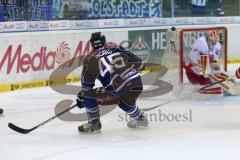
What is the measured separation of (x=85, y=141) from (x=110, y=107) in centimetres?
192

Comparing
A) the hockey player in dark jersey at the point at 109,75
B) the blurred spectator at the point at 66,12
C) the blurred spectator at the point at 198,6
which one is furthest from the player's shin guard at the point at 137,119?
the blurred spectator at the point at 198,6

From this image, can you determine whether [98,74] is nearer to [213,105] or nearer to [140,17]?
[213,105]

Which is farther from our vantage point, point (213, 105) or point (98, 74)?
point (213, 105)

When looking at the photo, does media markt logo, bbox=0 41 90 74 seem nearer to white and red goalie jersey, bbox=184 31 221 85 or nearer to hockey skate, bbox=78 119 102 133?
white and red goalie jersey, bbox=184 31 221 85

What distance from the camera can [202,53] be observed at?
8.23m

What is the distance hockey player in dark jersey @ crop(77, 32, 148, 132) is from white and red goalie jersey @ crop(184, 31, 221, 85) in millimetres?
2460

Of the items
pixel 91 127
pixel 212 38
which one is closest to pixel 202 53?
pixel 212 38

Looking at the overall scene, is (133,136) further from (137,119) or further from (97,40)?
(97,40)

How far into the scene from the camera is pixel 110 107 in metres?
7.42

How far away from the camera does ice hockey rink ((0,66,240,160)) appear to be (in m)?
4.98

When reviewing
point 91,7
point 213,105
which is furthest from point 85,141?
point 91,7

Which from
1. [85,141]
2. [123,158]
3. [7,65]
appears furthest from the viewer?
[7,65]

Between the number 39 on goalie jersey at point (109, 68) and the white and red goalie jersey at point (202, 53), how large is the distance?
2.47 m

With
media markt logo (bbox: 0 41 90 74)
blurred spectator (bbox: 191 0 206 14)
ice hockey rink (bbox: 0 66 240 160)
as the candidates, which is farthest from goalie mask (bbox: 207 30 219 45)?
blurred spectator (bbox: 191 0 206 14)
